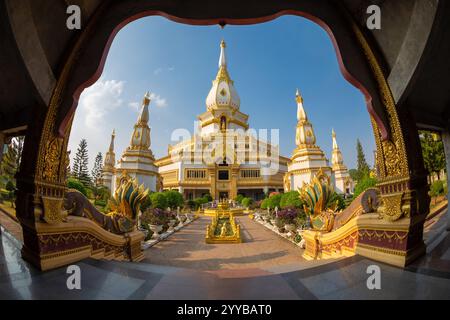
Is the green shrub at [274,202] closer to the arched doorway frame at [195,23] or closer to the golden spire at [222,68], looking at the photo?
Answer: the arched doorway frame at [195,23]

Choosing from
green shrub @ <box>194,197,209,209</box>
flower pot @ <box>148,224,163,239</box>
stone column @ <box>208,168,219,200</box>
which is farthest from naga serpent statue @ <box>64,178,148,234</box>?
stone column @ <box>208,168,219,200</box>

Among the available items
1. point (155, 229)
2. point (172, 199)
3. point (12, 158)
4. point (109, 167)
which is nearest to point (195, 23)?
point (12, 158)

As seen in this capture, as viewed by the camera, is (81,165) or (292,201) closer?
(292,201)

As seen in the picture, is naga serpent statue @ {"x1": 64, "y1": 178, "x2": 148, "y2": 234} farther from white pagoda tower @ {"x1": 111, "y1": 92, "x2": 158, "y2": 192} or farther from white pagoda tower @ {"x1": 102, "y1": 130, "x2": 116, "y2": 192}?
white pagoda tower @ {"x1": 102, "y1": 130, "x2": 116, "y2": 192}

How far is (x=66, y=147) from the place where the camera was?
138 inches

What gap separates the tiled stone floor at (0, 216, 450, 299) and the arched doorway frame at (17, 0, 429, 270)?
39 centimetres

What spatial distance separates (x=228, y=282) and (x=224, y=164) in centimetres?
3263

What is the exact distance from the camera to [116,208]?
19.2 feet

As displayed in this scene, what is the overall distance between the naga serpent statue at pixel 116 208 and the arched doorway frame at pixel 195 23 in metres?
0.68

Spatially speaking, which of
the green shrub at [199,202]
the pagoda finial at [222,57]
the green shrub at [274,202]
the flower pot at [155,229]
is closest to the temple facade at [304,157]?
the green shrub at [274,202]

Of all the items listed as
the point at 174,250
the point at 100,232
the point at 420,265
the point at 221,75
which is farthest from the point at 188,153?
the point at 420,265

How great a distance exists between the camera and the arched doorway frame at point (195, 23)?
3.02m

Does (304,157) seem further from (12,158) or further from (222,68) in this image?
(222,68)
